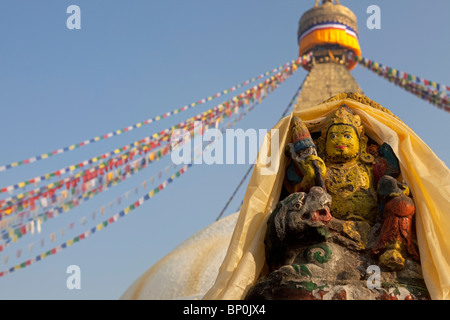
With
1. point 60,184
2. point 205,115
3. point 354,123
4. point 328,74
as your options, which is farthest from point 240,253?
point 328,74

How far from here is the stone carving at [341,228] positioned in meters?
3.50

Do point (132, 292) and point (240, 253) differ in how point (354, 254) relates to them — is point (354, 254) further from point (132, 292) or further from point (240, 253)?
point (132, 292)

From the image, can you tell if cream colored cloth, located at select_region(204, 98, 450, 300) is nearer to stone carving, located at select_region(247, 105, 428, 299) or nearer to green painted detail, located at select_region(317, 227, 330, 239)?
stone carving, located at select_region(247, 105, 428, 299)

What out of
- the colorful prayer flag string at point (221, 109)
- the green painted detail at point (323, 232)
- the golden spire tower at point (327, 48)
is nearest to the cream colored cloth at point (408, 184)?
the green painted detail at point (323, 232)

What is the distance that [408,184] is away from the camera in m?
4.12

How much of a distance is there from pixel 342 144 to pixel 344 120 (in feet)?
0.68

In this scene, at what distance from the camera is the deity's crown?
4422 mm

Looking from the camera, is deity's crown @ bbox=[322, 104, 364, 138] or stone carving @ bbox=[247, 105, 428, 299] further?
deity's crown @ bbox=[322, 104, 364, 138]

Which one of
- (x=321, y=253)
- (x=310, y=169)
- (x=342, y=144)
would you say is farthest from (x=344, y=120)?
(x=321, y=253)

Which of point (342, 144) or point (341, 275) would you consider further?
point (342, 144)

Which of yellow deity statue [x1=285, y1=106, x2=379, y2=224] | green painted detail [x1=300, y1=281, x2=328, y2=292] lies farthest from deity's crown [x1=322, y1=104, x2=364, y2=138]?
green painted detail [x1=300, y1=281, x2=328, y2=292]

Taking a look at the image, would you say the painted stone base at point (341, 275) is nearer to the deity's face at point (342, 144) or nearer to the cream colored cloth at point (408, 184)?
the cream colored cloth at point (408, 184)

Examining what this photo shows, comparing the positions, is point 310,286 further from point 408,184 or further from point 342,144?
point 342,144
